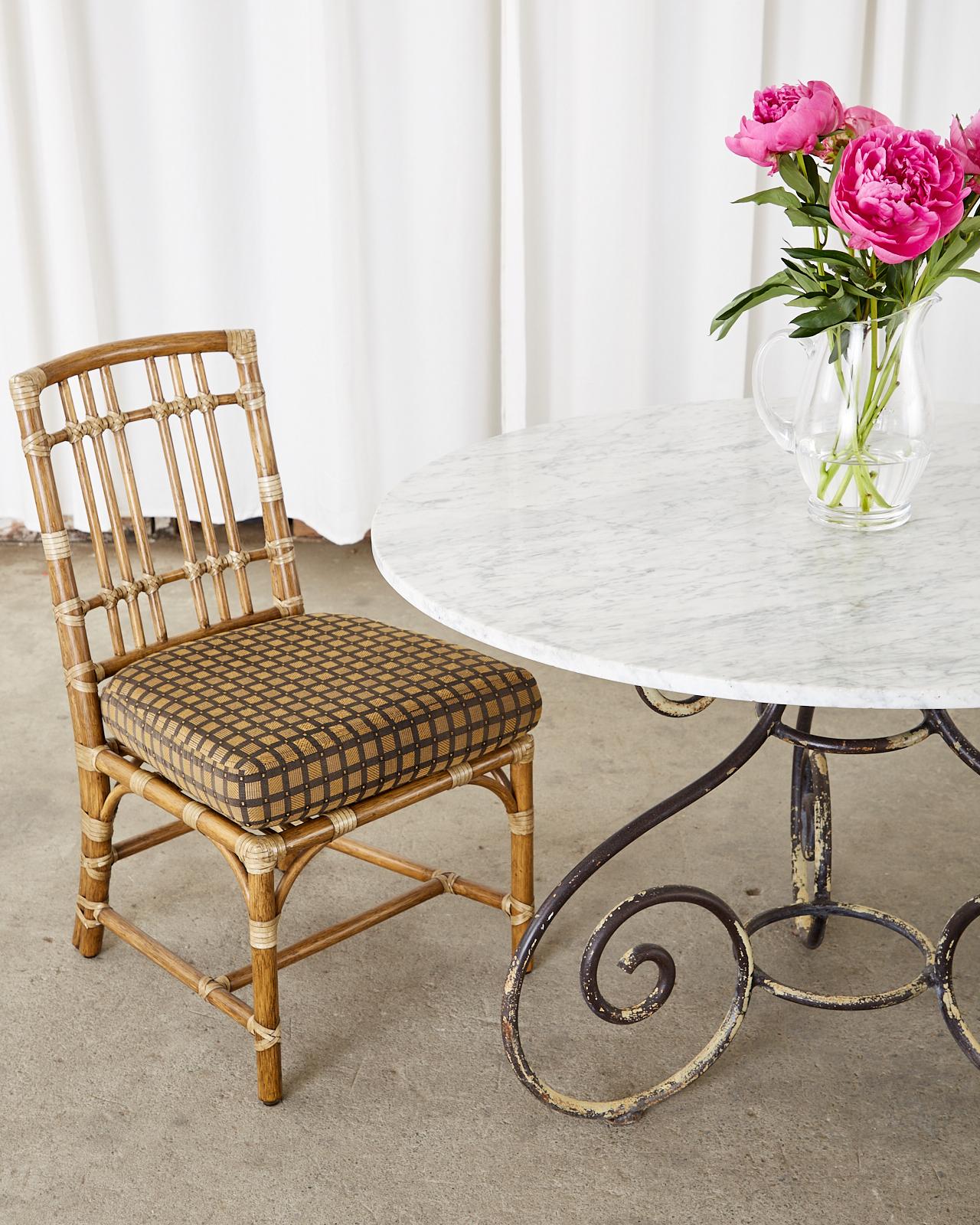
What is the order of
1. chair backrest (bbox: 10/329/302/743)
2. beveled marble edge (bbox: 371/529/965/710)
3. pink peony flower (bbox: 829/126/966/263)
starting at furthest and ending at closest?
chair backrest (bbox: 10/329/302/743)
pink peony flower (bbox: 829/126/966/263)
beveled marble edge (bbox: 371/529/965/710)

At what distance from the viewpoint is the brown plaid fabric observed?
145 centimetres

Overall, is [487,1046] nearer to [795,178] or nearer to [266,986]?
[266,986]

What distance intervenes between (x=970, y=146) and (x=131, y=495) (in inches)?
43.3

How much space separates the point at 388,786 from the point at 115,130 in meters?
2.32

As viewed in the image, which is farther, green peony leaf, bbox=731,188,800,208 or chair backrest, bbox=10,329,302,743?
chair backrest, bbox=10,329,302,743

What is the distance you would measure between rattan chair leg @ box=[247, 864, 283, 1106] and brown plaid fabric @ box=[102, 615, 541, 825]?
0.36ft

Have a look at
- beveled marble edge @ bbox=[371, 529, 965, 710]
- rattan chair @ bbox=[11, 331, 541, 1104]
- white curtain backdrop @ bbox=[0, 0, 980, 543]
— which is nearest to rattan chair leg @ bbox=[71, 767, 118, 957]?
rattan chair @ bbox=[11, 331, 541, 1104]

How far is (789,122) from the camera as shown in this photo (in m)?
1.33

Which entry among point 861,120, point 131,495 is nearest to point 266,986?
point 131,495

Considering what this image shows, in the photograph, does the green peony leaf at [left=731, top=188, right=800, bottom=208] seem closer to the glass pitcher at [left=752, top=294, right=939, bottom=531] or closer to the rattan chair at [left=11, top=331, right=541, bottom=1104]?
the glass pitcher at [left=752, top=294, right=939, bottom=531]

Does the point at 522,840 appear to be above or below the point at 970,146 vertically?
below

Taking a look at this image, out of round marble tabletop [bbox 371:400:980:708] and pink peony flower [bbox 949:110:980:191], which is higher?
pink peony flower [bbox 949:110:980:191]

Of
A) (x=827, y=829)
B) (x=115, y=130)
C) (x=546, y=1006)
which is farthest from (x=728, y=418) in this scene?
(x=115, y=130)

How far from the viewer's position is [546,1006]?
177 cm
